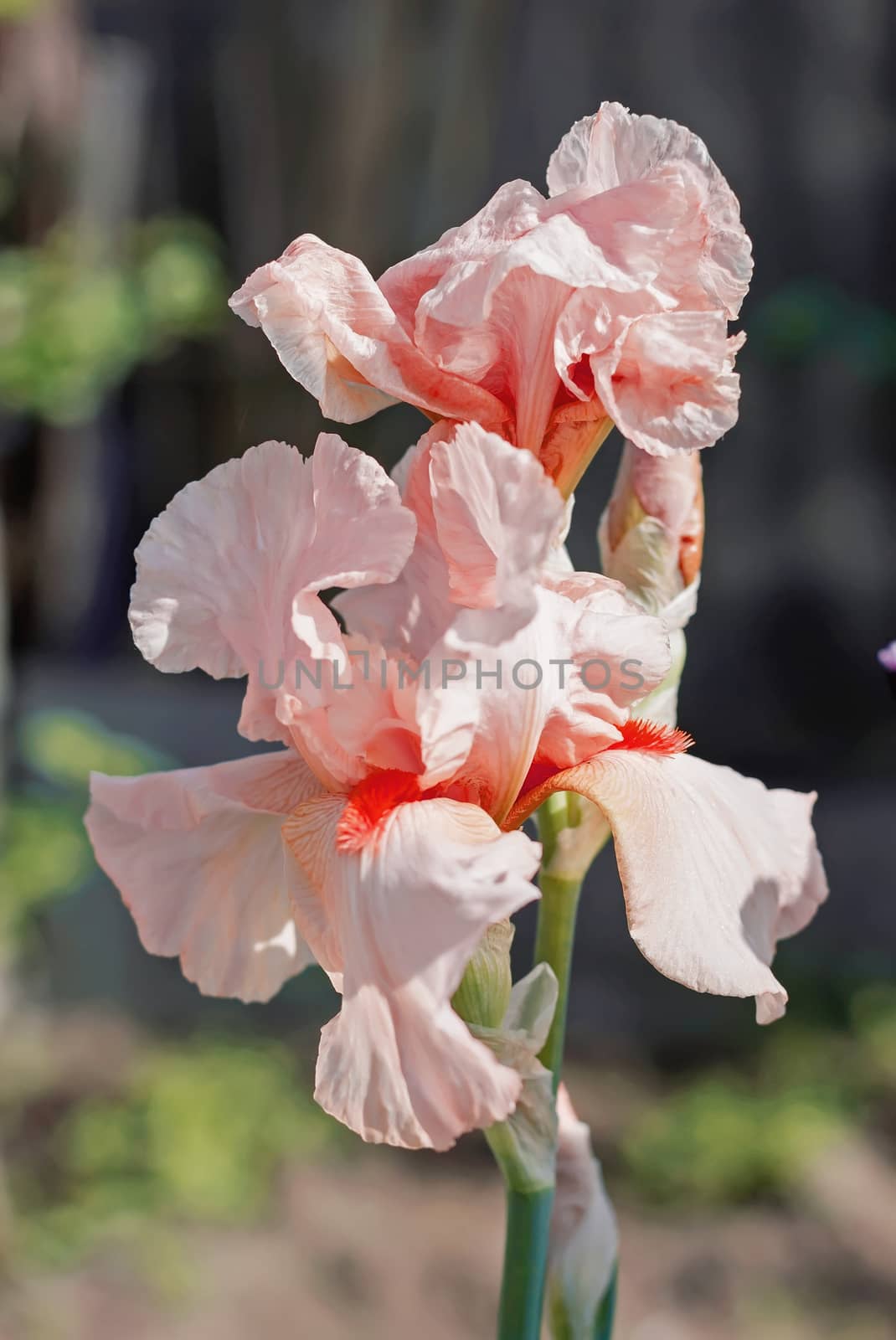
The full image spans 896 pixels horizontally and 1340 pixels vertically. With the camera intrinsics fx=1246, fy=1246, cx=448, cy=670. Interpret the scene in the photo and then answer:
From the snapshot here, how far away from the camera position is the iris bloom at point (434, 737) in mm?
372

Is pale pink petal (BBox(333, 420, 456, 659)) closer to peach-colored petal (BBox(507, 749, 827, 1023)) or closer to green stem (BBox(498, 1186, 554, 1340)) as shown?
peach-colored petal (BBox(507, 749, 827, 1023))

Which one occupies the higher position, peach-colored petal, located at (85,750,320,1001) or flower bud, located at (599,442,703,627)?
flower bud, located at (599,442,703,627)

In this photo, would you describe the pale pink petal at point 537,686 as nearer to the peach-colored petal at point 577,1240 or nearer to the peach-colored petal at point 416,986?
the peach-colored petal at point 416,986

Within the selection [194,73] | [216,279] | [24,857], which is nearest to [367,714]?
[24,857]

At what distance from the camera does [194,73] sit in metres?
2.61

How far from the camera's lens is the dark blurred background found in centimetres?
174

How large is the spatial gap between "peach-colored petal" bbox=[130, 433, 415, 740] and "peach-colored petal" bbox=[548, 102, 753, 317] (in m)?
0.13

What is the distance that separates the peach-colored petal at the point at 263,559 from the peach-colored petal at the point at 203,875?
0.19ft

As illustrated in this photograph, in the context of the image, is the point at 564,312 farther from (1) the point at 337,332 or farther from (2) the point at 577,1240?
(2) the point at 577,1240

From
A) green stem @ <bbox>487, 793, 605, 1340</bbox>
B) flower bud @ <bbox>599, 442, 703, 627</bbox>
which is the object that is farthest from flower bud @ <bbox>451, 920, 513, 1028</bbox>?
flower bud @ <bbox>599, 442, 703, 627</bbox>

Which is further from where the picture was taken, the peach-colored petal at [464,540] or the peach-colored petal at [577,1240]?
the peach-colored petal at [577,1240]

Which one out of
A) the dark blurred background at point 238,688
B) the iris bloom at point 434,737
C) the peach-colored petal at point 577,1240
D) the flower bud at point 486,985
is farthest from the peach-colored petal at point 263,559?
the dark blurred background at point 238,688

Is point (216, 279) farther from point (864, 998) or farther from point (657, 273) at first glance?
point (657, 273)

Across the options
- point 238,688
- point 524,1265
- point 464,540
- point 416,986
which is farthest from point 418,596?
point 238,688
